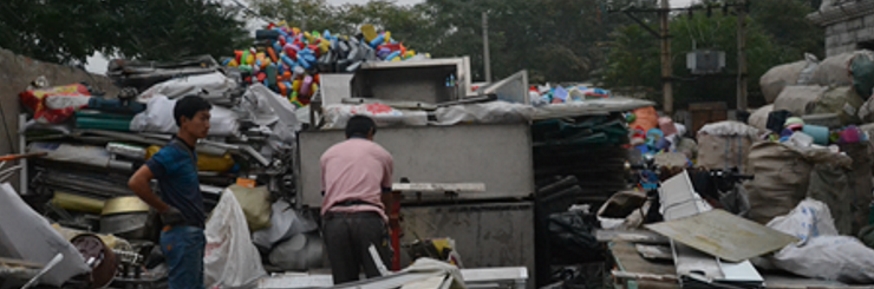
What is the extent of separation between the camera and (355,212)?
618 cm

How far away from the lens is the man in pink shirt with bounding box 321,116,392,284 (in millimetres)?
6180

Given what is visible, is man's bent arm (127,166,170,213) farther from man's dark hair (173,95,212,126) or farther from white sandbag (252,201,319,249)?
white sandbag (252,201,319,249)

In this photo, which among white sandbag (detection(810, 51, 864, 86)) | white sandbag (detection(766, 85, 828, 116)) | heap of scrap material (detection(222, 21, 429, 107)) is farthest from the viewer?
white sandbag (detection(810, 51, 864, 86))

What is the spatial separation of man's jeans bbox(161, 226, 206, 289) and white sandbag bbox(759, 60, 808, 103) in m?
16.7

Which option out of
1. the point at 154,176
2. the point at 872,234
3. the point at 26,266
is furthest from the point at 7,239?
the point at 872,234

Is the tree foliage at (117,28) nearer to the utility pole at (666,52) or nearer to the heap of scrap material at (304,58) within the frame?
the heap of scrap material at (304,58)

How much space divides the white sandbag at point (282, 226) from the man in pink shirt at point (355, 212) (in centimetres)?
290

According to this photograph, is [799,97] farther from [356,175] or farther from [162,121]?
[356,175]

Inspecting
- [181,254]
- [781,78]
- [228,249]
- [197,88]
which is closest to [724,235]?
[181,254]

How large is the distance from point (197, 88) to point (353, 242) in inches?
186

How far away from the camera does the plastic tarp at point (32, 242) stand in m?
6.02

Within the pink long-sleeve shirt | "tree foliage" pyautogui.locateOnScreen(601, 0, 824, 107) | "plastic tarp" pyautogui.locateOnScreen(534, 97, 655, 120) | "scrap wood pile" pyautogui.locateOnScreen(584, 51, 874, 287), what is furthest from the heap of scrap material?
"tree foliage" pyautogui.locateOnScreen(601, 0, 824, 107)

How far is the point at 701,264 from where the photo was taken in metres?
5.80

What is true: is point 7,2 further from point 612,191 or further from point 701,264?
point 701,264
